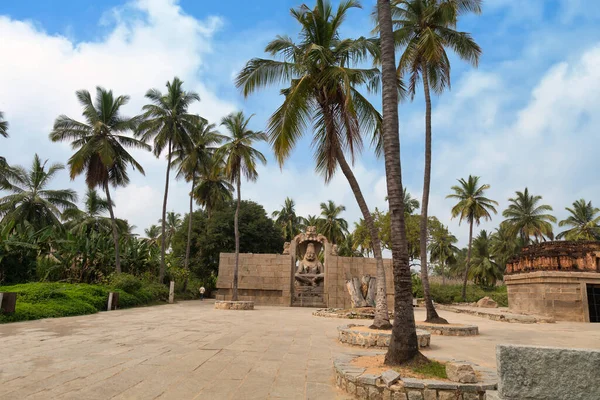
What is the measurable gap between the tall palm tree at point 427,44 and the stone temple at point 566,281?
9.58m

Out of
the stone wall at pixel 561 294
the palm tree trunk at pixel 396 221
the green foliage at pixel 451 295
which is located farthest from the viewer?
the green foliage at pixel 451 295

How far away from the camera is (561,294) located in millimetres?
18344

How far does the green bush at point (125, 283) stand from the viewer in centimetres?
1923

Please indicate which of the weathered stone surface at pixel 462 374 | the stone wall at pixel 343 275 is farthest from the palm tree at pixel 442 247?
the weathered stone surface at pixel 462 374

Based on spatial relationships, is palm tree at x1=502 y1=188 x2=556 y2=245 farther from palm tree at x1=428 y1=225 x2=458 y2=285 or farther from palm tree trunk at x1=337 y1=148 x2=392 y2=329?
palm tree trunk at x1=337 y1=148 x2=392 y2=329

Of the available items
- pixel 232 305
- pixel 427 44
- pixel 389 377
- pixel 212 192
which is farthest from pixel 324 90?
pixel 212 192

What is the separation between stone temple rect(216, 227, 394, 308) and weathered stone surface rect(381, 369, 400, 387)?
1835 cm

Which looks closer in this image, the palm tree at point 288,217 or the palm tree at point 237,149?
the palm tree at point 237,149

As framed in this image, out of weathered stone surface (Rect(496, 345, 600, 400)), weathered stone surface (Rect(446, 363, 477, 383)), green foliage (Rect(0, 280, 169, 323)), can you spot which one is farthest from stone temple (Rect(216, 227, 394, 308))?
weathered stone surface (Rect(496, 345, 600, 400))

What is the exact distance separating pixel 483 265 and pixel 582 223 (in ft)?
33.8

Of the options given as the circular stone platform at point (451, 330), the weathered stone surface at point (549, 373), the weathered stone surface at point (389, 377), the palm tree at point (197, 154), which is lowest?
the circular stone platform at point (451, 330)

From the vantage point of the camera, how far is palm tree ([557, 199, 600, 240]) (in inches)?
1356

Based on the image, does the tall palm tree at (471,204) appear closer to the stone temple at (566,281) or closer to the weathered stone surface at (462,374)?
the stone temple at (566,281)

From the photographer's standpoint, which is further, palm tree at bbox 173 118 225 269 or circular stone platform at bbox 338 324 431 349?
palm tree at bbox 173 118 225 269
